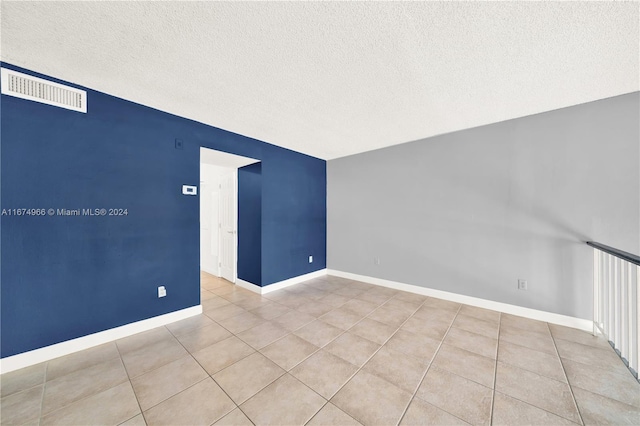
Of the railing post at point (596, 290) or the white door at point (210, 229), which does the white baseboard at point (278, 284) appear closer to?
the white door at point (210, 229)

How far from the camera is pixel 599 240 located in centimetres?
252

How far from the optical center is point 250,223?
3961 mm

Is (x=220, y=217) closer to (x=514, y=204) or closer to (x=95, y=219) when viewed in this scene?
(x=95, y=219)

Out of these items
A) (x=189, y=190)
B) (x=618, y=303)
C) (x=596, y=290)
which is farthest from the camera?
(x=189, y=190)

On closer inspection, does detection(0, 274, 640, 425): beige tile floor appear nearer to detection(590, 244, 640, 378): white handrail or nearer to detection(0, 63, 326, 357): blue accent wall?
detection(590, 244, 640, 378): white handrail

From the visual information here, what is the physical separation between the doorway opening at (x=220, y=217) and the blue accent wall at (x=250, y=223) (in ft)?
0.42

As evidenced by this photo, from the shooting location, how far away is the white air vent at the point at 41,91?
6.04ft

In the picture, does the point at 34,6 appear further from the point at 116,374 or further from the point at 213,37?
the point at 116,374

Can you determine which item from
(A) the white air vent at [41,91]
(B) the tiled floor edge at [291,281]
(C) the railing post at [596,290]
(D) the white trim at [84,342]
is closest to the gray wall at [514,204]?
(C) the railing post at [596,290]

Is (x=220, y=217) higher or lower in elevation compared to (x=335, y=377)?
higher

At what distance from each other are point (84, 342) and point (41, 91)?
238 cm

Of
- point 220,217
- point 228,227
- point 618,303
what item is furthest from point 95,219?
point 618,303

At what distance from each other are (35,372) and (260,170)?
3.14m

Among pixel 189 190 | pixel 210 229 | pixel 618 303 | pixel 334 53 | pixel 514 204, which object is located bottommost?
pixel 618 303
